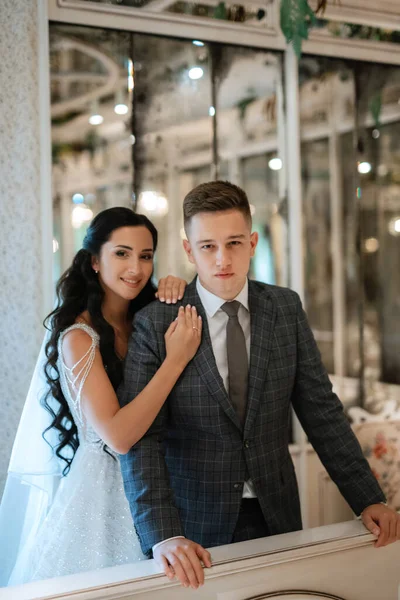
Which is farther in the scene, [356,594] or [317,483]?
[317,483]

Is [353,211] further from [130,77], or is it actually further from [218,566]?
[218,566]

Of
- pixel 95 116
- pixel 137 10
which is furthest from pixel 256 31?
pixel 95 116

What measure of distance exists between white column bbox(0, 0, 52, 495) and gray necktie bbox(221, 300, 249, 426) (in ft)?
3.55

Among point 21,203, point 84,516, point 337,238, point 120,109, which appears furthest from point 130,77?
point 84,516

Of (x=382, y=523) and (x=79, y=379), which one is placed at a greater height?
(x=79, y=379)

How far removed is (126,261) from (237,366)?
536 mm

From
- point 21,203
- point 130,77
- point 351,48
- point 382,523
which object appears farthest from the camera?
point 351,48

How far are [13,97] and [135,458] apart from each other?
1.66 metres

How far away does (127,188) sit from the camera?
10.1ft

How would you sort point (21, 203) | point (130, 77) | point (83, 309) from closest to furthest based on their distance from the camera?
1. point (83, 309)
2. point (21, 203)
3. point (130, 77)

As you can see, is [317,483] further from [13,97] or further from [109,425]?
[13,97]

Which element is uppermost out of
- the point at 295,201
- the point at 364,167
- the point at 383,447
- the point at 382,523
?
the point at 364,167

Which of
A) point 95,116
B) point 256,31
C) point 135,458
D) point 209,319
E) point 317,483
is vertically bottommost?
point 317,483

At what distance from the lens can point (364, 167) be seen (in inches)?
142
